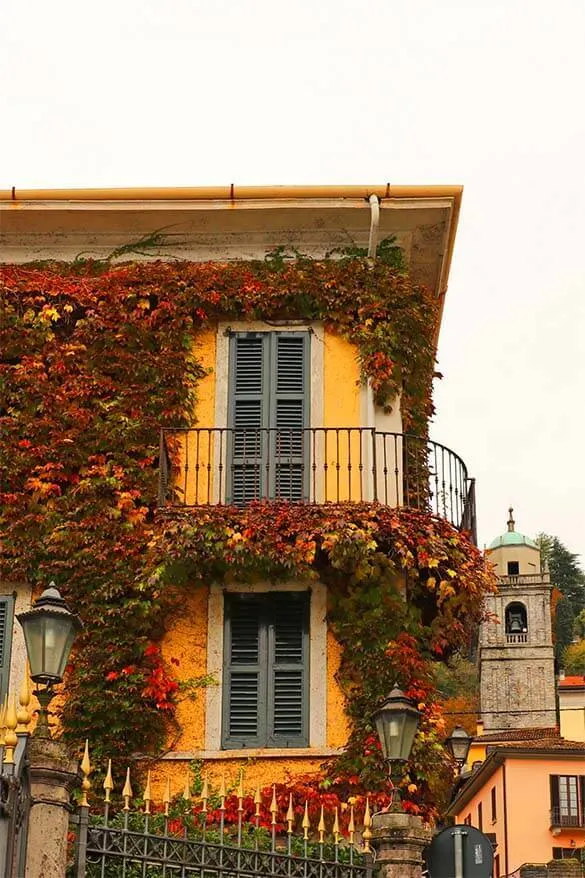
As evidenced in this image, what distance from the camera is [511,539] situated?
116625 millimetres

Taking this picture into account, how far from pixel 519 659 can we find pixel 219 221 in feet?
294

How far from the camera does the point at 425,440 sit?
1720 centimetres

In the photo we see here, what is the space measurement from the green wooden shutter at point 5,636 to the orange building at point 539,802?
137 ft

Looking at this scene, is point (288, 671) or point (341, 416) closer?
point (288, 671)

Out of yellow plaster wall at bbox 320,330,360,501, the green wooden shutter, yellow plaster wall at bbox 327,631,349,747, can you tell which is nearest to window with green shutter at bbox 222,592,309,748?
yellow plaster wall at bbox 327,631,349,747

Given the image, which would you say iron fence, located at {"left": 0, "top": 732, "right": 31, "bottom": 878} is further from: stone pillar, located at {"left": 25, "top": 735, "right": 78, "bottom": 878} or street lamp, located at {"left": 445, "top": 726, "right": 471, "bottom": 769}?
street lamp, located at {"left": 445, "top": 726, "right": 471, "bottom": 769}

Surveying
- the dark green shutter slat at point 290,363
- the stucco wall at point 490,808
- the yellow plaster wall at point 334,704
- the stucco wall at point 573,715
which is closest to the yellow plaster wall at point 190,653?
the yellow plaster wall at point 334,704

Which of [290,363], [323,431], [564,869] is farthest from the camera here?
[564,869]

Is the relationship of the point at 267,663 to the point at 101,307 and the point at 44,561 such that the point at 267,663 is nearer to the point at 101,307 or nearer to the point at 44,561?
the point at 44,561

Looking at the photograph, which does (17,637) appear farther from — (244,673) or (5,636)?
(244,673)

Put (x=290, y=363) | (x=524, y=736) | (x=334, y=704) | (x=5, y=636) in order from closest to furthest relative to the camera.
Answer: (x=334, y=704) → (x=5, y=636) → (x=290, y=363) → (x=524, y=736)

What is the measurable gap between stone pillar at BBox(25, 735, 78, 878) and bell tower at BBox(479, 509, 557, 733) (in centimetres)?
8940

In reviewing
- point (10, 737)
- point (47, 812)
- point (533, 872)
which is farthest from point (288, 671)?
point (533, 872)

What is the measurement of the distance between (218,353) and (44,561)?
331cm
